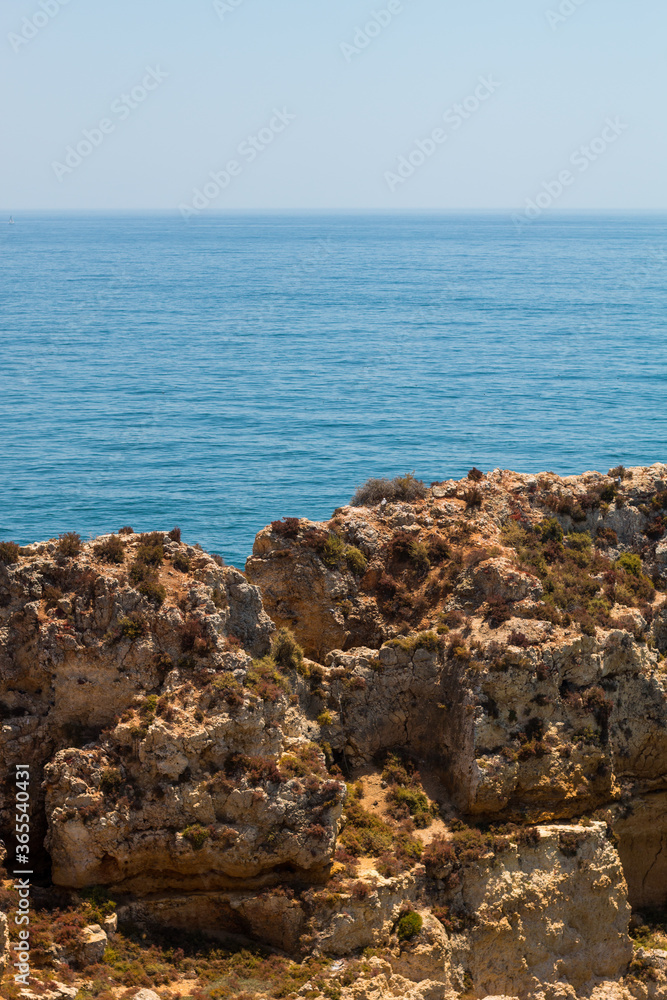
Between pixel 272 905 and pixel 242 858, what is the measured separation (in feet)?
6.08

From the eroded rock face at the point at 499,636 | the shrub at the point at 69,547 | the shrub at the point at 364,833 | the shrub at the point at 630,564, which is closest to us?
the shrub at the point at 364,833

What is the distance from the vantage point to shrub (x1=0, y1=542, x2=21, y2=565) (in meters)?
33.6

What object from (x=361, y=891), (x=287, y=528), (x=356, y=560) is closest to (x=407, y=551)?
(x=356, y=560)

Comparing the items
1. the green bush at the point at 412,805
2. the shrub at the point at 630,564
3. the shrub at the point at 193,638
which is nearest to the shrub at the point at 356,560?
the green bush at the point at 412,805

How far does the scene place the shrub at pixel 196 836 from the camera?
31.4 meters

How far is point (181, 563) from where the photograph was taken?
118 ft

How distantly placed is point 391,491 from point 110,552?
15.1m

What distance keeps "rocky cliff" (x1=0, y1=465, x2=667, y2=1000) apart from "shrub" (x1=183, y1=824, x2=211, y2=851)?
0.06 m

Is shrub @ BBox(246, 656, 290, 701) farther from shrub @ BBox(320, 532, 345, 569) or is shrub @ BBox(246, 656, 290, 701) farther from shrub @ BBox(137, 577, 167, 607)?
shrub @ BBox(320, 532, 345, 569)

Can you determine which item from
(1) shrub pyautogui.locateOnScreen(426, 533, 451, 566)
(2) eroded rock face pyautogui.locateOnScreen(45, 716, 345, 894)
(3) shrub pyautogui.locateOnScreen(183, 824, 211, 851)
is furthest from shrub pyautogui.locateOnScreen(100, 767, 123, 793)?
(1) shrub pyautogui.locateOnScreen(426, 533, 451, 566)

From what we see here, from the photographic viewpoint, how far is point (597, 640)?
38.5 m

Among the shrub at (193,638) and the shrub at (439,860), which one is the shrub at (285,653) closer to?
the shrub at (193,638)

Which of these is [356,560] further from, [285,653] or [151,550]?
[151,550]

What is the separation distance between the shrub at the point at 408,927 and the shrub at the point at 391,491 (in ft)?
60.6
